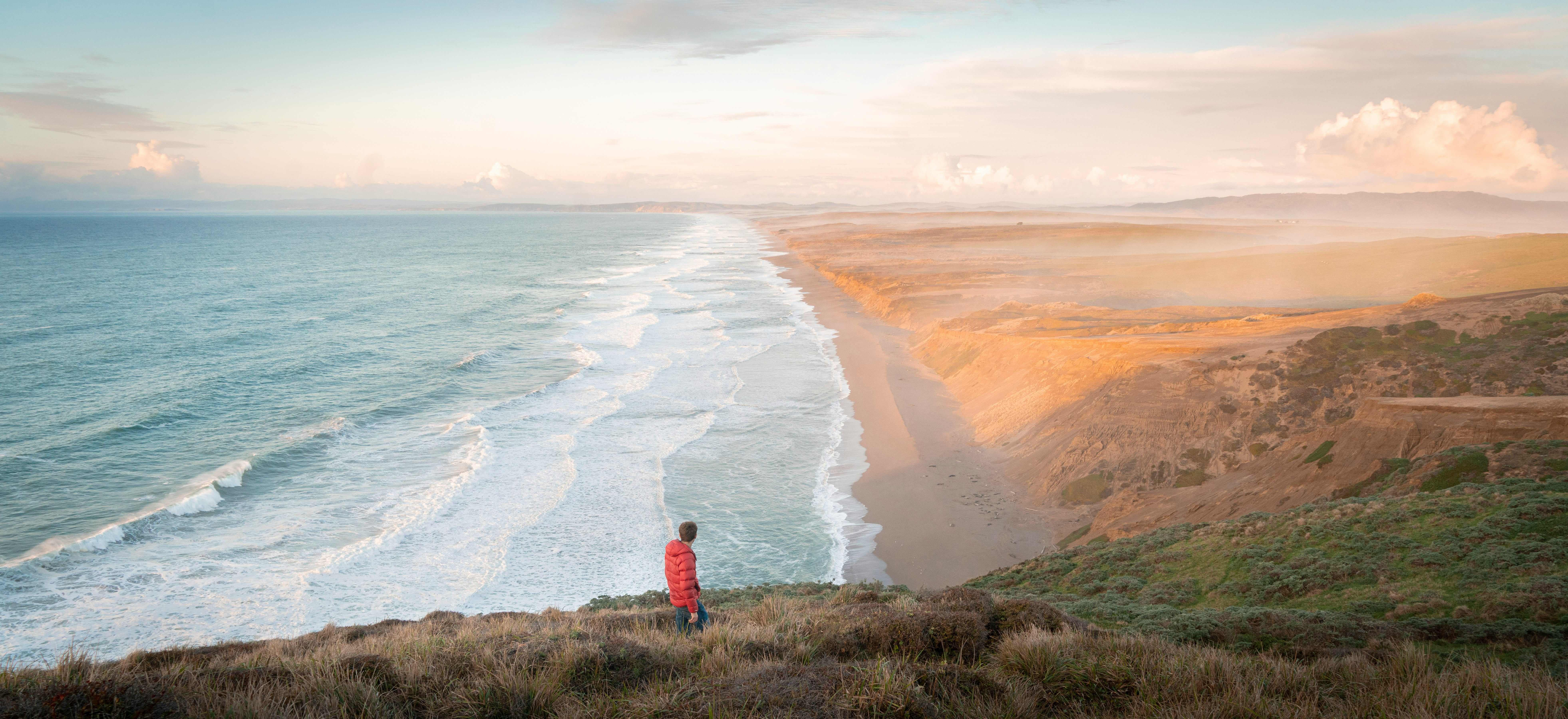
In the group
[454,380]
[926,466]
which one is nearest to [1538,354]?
[926,466]

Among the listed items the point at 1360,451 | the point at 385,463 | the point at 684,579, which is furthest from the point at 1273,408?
the point at 385,463

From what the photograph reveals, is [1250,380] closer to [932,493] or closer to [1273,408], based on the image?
[1273,408]

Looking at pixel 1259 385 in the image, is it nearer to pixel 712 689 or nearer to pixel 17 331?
pixel 712 689

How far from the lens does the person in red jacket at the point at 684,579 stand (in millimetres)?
8352

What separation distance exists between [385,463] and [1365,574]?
24.9 metres

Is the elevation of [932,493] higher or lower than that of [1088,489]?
lower

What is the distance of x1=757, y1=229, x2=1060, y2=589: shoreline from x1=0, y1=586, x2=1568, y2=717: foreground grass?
9571mm

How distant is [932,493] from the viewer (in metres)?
20.9

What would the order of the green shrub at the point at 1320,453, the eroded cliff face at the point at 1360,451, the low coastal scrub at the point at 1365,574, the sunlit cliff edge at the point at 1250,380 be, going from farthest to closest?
the green shrub at the point at 1320,453, the sunlit cliff edge at the point at 1250,380, the eroded cliff face at the point at 1360,451, the low coastal scrub at the point at 1365,574

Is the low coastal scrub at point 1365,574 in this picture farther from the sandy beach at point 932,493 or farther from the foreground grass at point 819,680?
the sandy beach at point 932,493

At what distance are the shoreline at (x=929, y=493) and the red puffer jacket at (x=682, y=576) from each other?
8.70m

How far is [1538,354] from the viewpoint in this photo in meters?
17.5

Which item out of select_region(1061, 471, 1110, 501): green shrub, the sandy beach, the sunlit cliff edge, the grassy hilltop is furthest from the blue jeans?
select_region(1061, 471, 1110, 501): green shrub

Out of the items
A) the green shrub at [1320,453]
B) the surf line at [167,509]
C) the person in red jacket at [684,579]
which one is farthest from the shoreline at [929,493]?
the surf line at [167,509]
